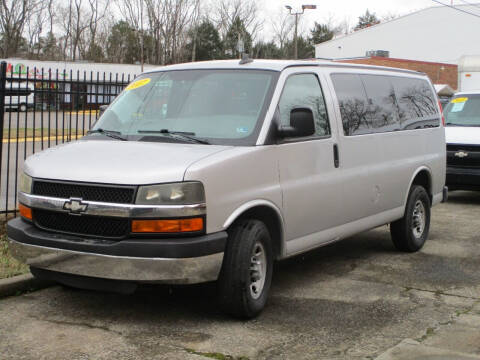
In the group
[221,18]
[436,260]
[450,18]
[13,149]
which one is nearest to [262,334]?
[436,260]

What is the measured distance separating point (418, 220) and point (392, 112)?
1.45 metres

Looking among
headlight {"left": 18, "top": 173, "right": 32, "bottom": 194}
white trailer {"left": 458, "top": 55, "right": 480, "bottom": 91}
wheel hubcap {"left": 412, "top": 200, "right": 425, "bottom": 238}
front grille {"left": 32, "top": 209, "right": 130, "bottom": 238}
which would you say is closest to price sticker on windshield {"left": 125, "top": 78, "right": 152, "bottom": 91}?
headlight {"left": 18, "top": 173, "right": 32, "bottom": 194}

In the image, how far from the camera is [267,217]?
575 centimetres

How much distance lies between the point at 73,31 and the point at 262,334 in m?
71.9

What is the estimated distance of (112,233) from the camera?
197 inches

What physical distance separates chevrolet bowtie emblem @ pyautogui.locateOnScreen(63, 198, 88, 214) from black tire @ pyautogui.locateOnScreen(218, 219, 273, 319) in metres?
1.07

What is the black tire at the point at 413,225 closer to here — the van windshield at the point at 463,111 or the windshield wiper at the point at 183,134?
the windshield wiper at the point at 183,134

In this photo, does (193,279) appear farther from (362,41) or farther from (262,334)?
(362,41)

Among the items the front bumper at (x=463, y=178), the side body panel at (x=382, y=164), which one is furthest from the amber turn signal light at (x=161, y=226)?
the front bumper at (x=463, y=178)

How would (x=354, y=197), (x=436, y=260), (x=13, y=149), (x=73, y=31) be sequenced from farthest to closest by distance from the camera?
(x=73, y=31)
(x=13, y=149)
(x=436, y=260)
(x=354, y=197)

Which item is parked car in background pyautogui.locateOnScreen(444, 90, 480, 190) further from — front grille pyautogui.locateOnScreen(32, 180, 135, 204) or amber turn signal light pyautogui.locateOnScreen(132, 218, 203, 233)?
front grille pyautogui.locateOnScreen(32, 180, 135, 204)

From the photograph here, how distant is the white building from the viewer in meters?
66.8

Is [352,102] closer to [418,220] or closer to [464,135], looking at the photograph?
[418,220]

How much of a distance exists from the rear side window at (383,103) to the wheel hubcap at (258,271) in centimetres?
177
